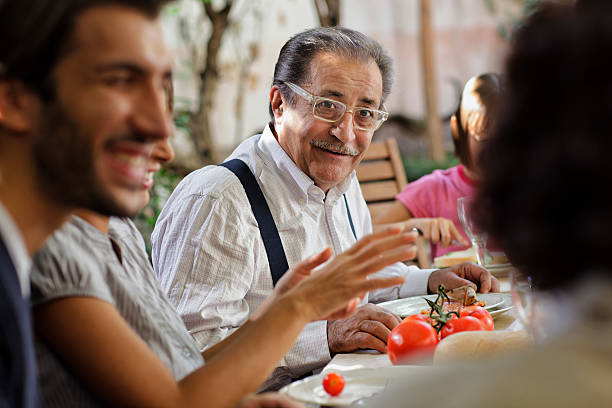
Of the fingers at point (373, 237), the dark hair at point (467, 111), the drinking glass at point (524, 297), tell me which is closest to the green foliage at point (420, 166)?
the dark hair at point (467, 111)

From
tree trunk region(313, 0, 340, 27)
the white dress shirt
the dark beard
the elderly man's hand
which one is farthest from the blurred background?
the dark beard

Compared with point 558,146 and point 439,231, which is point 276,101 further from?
point 558,146

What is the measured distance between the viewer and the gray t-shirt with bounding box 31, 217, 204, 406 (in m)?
1.18

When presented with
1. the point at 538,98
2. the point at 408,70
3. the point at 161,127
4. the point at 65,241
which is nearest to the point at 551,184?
the point at 538,98

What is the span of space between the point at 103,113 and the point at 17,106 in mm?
129

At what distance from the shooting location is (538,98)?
0.75m

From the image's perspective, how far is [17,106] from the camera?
43.1 inches

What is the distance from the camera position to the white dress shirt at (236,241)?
2.04m

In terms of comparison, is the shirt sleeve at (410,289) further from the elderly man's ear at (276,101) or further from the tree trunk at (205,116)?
the tree trunk at (205,116)

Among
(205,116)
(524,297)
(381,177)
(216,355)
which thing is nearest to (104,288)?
(216,355)

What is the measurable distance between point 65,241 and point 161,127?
28 centimetres

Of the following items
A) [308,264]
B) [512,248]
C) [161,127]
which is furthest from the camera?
[308,264]

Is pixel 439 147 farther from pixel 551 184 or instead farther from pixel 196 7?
pixel 551 184

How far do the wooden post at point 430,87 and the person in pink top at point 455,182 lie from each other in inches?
148
